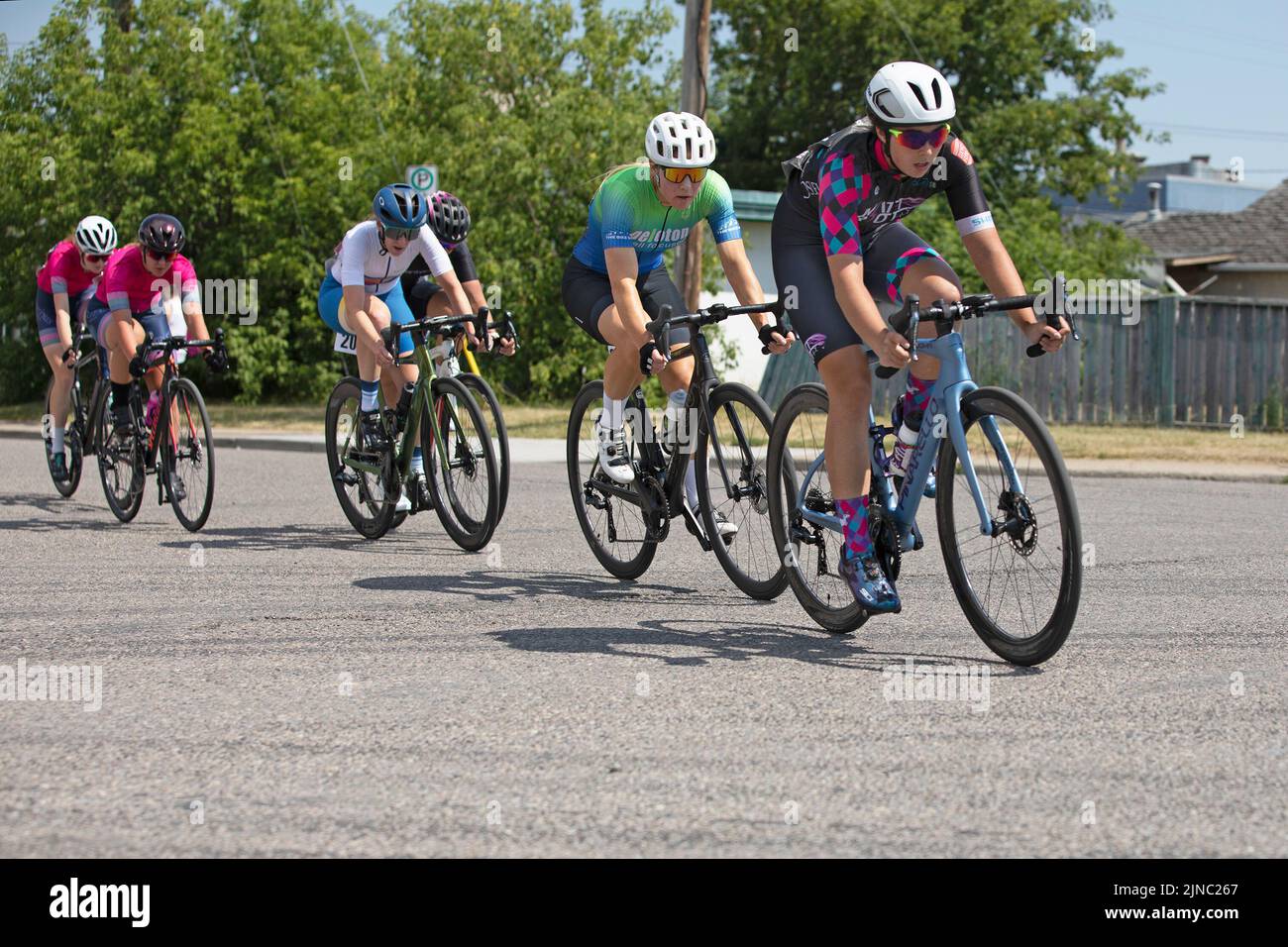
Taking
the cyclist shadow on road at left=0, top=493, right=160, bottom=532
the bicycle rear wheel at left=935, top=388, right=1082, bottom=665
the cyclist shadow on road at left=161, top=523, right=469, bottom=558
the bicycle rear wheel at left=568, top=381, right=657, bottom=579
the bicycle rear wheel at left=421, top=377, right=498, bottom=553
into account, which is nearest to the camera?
the bicycle rear wheel at left=935, top=388, right=1082, bottom=665

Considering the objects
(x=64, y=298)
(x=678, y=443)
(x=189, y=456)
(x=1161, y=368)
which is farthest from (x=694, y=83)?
(x=678, y=443)

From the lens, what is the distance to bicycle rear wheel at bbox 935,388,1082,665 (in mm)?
5488

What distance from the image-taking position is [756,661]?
606 cm

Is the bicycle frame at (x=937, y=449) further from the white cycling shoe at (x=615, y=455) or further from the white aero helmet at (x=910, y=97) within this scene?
the white cycling shoe at (x=615, y=455)

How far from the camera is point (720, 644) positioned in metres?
6.43

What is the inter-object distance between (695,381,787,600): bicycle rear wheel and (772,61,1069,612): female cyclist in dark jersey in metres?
0.76

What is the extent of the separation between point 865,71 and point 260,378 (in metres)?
24.7

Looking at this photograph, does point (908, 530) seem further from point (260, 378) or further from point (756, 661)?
point (260, 378)

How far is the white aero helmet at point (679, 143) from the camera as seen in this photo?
7203 millimetres

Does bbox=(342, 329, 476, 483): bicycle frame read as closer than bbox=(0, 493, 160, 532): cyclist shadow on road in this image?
Yes

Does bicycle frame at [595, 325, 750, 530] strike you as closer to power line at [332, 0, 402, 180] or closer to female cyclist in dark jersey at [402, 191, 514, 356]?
female cyclist in dark jersey at [402, 191, 514, 356]

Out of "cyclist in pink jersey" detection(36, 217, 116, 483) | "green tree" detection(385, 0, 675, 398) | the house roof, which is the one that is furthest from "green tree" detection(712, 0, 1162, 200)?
"cyclist in pink jersey" detection(36, 217, 116, 483)
